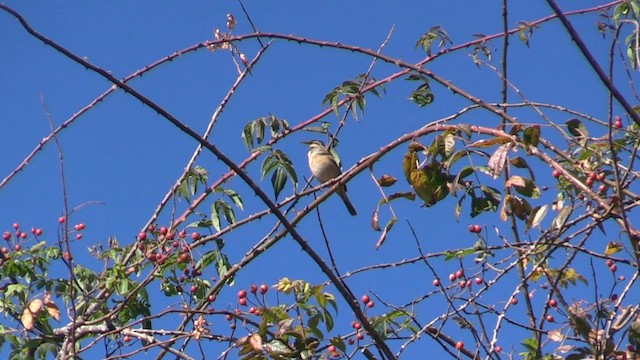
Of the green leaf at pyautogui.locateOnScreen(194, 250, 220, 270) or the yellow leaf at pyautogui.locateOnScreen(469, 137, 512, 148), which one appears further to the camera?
the green leaf at pyautogui.locateOnScreen(194, 250, 220, 270)

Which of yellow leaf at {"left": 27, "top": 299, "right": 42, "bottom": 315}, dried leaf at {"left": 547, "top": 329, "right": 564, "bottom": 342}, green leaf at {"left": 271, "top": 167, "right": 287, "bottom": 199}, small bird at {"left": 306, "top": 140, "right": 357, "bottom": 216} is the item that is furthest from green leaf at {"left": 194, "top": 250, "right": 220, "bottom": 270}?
small bird at {"left": 306, "top": 140, "right": 357, "bottom": 216}

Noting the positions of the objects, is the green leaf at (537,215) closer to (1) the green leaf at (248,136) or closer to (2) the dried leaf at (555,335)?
(2) the dried leaf at (555,335)

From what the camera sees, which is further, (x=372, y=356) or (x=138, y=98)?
(x=372, y=356)

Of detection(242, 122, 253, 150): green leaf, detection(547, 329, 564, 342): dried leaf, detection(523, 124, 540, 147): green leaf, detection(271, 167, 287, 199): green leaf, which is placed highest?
detection(242, 122, 253, 150): green leaf

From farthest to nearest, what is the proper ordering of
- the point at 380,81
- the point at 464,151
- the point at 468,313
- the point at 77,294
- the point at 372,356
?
1. the point at 380,81
2. the point at 77,294
3. the point at 372,356
4. the point at 468,313
5. the point at 464,151

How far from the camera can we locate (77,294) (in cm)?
480

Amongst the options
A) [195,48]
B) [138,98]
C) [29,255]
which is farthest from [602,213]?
[29,255]

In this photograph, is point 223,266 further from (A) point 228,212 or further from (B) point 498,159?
(B) point 498,159

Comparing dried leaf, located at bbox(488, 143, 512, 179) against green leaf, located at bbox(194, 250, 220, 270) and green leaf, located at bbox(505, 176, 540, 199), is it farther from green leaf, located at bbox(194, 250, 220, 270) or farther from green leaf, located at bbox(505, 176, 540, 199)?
green leaf, located at bbox(194, 250, 220, 270)

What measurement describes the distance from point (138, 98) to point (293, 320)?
3.03 ft

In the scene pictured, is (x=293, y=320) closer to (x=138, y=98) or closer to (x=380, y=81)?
Result: (x=138, y=98)

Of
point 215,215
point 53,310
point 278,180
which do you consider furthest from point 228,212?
point 53,310

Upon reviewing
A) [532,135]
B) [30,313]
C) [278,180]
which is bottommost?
[532,135]

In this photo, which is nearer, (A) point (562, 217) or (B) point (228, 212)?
(A) point (562, 217)
